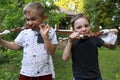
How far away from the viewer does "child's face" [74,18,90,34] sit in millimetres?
3316

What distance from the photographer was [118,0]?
2616 centimetres

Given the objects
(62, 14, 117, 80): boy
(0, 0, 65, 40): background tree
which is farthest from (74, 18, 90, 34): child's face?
(0, 0, 65, 40): background tree

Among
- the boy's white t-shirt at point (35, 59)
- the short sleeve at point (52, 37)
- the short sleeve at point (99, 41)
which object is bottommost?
the boy's white t-shirt at point (35, 59)

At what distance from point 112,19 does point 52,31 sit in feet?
76.5

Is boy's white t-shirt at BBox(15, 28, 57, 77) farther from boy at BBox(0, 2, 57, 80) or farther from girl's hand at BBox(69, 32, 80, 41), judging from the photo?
girl's hand at BBox(69, 32, 80, 41)

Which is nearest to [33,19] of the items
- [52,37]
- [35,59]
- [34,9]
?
[34,9]

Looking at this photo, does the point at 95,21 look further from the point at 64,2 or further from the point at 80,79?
the point at 80,79

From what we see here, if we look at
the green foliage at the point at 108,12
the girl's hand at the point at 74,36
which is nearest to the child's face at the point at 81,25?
the girl's hand at the point at 74,36

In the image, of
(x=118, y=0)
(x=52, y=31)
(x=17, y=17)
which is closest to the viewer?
(x=52, y=31)

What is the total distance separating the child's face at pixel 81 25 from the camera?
332 centimetres

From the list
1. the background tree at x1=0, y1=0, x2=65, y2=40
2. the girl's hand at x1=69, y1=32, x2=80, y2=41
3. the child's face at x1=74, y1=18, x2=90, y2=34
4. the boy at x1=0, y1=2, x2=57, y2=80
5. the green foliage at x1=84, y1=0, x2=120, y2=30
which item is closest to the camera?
the girl's hand at x1=69, y1=32, x2=80, y2=41

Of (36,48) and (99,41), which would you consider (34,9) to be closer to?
(36,48)

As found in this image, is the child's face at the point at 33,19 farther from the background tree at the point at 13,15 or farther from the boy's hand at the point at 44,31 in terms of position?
the background tree at the point at 13,15

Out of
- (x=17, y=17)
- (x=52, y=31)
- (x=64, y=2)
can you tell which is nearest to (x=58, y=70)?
(x=17, y=17)
